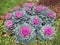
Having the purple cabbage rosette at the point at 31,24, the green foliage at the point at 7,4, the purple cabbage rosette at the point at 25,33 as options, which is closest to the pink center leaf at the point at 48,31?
the purple cabbage rosette at the point at 31,24

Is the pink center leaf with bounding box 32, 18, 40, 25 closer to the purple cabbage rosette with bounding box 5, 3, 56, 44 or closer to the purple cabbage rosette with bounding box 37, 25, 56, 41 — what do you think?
the purple cabbage rosette with bounding box 5, 3, 56, 44

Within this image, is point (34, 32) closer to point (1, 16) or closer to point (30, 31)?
point (30, 31)

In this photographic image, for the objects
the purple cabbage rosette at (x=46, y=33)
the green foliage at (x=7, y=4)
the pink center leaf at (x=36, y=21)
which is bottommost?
the green foliage at (x=7, y=4)

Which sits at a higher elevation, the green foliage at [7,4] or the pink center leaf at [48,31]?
the pink center leaf at [48,31]

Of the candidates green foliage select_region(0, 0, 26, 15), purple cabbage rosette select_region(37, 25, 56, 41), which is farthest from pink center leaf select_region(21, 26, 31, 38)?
green foliage select_region(0, 0, 26, 15)

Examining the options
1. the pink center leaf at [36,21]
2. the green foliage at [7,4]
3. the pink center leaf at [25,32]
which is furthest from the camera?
the green foliage at [7,4]

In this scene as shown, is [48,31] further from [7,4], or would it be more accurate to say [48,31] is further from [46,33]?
[7,4]

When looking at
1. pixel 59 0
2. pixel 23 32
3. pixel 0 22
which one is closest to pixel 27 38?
pixel 23 32

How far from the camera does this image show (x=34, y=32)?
3094 millimetres

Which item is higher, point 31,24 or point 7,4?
point 31,24

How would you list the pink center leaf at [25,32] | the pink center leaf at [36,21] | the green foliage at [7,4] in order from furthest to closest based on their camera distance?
the green foliage at [7,4] → the pink center leaf at [36,21] → the pink center leaf at [25,32]

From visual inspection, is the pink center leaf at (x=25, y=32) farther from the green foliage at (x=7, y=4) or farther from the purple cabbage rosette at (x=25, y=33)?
the green foliage at (x=7, y=4)

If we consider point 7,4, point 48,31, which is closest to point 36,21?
point 48,31

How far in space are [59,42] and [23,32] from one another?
132cm
